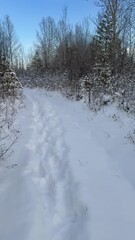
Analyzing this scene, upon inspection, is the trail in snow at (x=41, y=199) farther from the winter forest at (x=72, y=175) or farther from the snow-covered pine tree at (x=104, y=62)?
the snow-covered pine tree at (x=104, y=62)

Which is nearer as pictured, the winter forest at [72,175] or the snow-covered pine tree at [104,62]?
the winter forest at [72,175]

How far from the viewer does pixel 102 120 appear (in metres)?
9.02

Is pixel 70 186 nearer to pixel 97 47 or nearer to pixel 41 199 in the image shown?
pixel 41 199

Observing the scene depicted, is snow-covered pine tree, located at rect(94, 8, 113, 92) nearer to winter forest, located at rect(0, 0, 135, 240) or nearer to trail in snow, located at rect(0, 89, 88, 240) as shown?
winter forest, located at rect(0, 0, 135, 240)

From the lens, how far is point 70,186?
4.37m

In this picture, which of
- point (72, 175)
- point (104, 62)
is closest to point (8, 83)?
point (104, 62)

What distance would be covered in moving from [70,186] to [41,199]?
1.93 feet

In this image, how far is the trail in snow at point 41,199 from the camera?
323 cm

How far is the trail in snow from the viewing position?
Answer: 3.23 meters

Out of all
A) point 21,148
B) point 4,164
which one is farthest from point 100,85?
point 4,164

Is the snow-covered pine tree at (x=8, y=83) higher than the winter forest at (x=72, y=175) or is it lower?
higher

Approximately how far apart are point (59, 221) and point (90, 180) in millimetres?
1269

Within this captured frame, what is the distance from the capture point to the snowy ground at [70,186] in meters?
3.25

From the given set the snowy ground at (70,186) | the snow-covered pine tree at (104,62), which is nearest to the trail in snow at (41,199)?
the snowy ground at (70,186)
